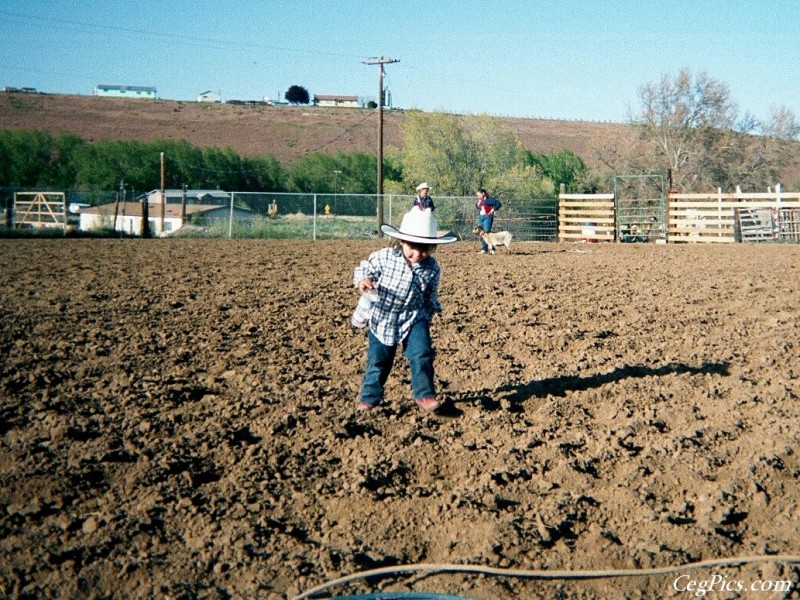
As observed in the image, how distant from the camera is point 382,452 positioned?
525 centimetres

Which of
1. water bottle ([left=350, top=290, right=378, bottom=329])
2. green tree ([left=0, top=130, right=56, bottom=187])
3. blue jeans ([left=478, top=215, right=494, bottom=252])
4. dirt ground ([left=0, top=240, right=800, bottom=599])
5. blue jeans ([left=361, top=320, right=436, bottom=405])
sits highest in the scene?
green tree ([left=0, top=130, right=56, bottom=187])

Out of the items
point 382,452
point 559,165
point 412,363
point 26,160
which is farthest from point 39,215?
point 559,165

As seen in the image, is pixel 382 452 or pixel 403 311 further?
pixel 403 311

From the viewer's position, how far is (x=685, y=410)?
634cm

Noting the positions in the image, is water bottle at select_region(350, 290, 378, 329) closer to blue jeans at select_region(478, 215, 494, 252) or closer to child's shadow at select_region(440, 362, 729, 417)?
child's shadow at select_region(440, 362, 729, 417)

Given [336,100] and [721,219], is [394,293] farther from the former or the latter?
[336,100]

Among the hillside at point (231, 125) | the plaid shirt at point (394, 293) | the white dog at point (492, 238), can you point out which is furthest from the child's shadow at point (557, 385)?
the hillside at point (231, 125)

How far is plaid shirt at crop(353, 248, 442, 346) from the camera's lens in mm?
6090

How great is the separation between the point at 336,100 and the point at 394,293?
5618 inches

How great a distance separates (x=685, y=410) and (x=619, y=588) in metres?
2.91

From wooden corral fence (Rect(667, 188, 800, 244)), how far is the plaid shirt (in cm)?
2738

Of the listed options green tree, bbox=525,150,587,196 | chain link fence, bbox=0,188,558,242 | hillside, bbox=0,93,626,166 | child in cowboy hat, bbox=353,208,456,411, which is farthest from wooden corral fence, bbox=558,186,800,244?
hillside, bbox=0,93,626,166

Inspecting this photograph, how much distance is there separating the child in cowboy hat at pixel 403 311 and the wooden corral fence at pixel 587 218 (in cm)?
2904

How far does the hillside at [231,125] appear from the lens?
94625 millimetres
